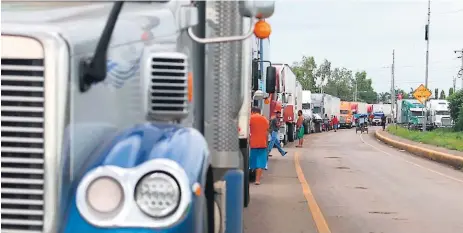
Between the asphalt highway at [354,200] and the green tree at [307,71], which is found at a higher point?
the green tree at [307,71]

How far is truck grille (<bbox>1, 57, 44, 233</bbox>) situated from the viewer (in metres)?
3.15

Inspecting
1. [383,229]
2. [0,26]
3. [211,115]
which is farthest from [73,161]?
[383,229]

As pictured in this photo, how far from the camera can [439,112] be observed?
62000 millimetres

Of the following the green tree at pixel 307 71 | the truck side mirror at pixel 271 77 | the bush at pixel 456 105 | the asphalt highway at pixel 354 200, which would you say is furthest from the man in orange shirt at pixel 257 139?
the green tree at pixel 307 71

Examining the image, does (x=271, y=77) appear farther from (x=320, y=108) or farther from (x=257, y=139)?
(x=320, y=108)

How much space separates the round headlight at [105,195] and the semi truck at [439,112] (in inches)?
2335

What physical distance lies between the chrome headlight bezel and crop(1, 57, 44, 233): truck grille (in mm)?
241

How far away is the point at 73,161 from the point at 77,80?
15.2 inches

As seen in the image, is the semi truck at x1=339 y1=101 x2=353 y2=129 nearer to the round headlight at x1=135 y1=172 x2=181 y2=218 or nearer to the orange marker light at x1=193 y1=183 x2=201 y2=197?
the orange marker light at x1=193 y1=183 x2=201 y2=197

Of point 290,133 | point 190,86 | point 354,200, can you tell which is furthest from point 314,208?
point 290,133

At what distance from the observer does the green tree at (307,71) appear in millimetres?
120750

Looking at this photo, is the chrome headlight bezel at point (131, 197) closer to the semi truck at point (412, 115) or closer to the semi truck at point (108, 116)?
the semi truck at point (108, 116)

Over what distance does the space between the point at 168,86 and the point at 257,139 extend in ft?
34.9

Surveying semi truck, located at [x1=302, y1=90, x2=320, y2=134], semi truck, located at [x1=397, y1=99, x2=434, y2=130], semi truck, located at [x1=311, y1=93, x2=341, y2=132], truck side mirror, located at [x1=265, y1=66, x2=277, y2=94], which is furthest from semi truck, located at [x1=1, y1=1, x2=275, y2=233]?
semi truck, located at [x1=397, y1=99, x2=434, y2=130]
